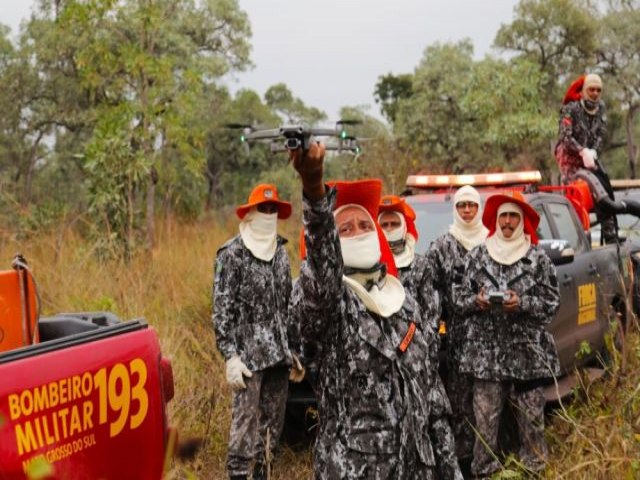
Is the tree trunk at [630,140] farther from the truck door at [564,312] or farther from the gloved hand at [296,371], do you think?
the gloved hand at [296,371]

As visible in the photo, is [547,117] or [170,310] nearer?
[170,310]

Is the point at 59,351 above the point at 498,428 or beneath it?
above

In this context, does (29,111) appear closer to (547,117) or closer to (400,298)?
(547,117)

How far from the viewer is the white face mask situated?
10.4ft

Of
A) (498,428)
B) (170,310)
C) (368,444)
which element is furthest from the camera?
Answer: (170,310)

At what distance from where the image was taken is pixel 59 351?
2924mm

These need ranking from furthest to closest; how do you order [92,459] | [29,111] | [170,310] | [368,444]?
[29,111]
[170,310]
[368,444]
[92,459]

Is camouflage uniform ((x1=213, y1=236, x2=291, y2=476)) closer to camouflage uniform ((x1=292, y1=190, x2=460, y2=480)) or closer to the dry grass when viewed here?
the dry grass

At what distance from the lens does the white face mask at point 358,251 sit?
316 cm

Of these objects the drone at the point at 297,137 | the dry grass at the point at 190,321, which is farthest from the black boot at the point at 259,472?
the drone at the point at 297,137

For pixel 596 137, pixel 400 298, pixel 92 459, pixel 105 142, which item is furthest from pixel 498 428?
pixel 105 142

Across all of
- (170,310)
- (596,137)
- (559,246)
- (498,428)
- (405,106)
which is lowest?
(498,428)

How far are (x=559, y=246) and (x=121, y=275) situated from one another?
4.48 m

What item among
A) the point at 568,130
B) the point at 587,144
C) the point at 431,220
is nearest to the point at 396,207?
the point at 431,220
